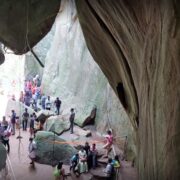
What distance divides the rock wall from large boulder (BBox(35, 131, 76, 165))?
2.52m

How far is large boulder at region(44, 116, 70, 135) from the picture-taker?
18.0 meters

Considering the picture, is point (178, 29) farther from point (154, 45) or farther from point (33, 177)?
point (33, 177)

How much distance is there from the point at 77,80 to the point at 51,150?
26.9ft

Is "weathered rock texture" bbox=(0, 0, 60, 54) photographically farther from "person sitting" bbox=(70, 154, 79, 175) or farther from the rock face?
the rock face

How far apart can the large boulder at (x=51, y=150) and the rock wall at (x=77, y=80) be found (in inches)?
99.1

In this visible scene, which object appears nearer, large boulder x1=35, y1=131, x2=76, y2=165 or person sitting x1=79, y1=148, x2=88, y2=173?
person sitting x1=79, y1=148, x2=88, y2=173

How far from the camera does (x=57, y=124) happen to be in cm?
1823

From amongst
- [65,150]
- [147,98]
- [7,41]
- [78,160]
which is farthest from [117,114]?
[147,98]

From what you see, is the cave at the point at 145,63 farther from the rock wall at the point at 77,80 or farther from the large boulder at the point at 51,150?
the rock wall at the point at 77,80

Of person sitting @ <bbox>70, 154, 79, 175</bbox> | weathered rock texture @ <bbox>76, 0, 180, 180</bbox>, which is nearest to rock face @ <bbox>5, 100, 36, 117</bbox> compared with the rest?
person sitting @ <bbox>70, 154, 79, 175</bbox>

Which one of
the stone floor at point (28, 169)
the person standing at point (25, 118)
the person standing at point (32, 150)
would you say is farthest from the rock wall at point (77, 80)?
the person standing at point (32, 150)

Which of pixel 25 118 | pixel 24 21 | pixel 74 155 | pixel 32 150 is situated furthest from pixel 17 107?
pixel 24 21

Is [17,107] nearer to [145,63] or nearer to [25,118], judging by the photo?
[25,118]

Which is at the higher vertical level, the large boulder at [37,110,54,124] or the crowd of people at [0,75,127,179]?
the large boulder at [37,110,54,124]
